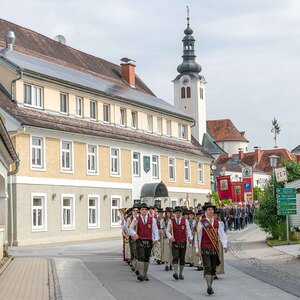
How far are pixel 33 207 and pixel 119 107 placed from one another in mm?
12900

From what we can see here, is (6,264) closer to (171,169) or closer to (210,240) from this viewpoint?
(210,240)

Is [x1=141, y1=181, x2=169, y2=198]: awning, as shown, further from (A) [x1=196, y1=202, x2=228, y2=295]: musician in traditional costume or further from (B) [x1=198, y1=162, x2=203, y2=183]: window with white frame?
(A) [x1=196, y1=202, x2=228, y2=295]: musician in traditional costume

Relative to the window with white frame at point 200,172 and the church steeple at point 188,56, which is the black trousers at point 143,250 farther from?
the church steeple at point 188,56

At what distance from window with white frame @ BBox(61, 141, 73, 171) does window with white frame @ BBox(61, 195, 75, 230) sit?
1.65 meters

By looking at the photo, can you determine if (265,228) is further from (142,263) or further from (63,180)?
(142,263)

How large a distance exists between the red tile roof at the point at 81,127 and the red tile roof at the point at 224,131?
83546 mm

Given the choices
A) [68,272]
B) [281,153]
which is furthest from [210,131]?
[68,272]

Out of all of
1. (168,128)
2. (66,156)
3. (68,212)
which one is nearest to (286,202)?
(68,212)

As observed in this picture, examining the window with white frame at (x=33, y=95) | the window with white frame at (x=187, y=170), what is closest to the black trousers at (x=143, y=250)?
the window with white frame at (x=33, y=95)

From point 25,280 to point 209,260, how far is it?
5.08m

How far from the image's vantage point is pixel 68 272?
62.8 ft

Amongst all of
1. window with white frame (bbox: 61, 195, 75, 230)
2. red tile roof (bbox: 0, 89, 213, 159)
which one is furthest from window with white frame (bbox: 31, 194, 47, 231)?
red tile roof (bbox: 0, 89, 213, 159)

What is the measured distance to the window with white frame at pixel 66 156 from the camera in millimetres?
38812

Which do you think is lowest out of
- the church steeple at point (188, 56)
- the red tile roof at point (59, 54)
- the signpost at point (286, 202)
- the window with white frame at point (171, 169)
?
the signpost at point (286, 202)
